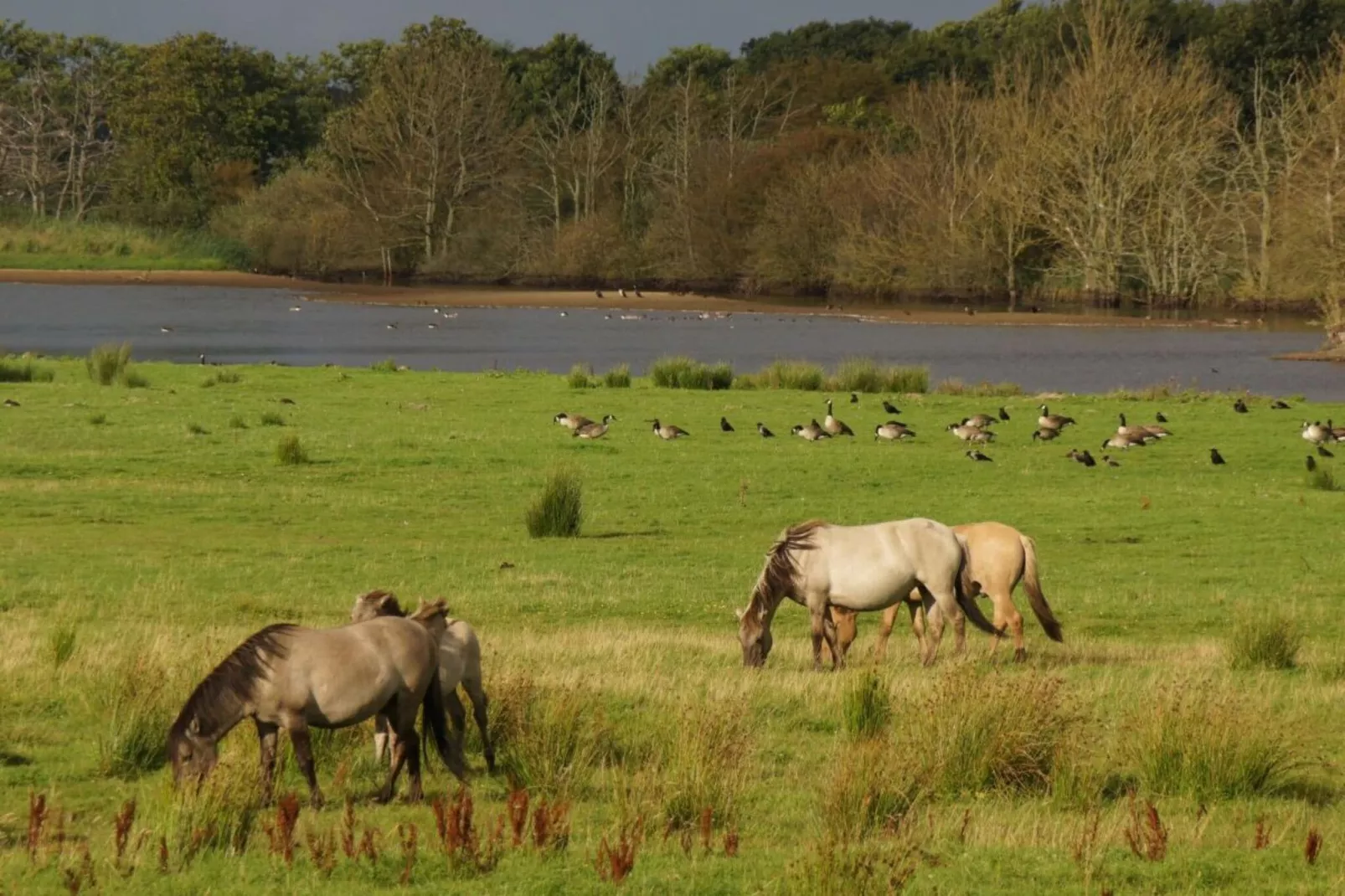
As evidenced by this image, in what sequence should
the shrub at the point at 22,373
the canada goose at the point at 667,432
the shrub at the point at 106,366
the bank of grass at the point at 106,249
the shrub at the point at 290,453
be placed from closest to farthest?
the shrub at the point at 290,453 < the canada goose at the point at 667,432 < the shrub at the point at 106,366 < the shrub at the point at 22,373 < the bank of grass at the point at 106,249

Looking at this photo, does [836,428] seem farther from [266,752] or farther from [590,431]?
Result: [266,752]

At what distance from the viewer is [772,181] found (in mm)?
116938

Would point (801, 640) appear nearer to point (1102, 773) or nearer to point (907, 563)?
point (907, 563)

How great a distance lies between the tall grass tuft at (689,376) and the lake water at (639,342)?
11.0m

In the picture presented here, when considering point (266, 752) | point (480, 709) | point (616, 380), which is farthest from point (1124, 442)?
point (266, 752)

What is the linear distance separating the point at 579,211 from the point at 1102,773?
119407 millimetres

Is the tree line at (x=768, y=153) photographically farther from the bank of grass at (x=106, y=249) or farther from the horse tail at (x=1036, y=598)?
the horse tail at (x=1036, y=598)

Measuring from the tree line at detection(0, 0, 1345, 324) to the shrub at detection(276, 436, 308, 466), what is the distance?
56395mm

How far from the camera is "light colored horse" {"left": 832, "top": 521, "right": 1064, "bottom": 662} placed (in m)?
13.9

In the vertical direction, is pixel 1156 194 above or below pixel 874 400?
above

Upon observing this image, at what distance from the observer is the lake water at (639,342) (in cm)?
5719

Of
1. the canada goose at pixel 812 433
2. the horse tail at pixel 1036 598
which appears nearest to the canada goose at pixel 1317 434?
the canada goose at pixel 812 433

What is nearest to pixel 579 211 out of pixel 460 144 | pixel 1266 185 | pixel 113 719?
pixel 460 144

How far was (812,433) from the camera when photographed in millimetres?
31328
